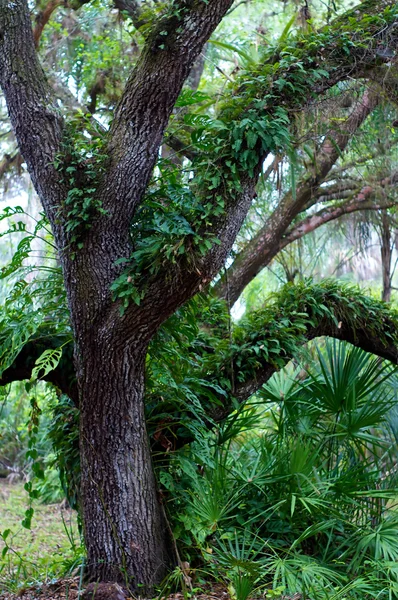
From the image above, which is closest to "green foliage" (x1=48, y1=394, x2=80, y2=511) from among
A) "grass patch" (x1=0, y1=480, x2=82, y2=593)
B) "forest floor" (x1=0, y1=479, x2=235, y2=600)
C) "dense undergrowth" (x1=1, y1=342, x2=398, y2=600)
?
"dense undergrowth" (x1=1, y1=342, x2=398, y2=600)

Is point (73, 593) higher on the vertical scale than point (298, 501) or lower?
lower

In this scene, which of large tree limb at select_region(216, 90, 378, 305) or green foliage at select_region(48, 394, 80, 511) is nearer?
green foliage at select_region(48, 394, 80, 511)

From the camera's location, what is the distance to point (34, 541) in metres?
9.18

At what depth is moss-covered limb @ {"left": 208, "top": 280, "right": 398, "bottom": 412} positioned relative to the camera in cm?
505

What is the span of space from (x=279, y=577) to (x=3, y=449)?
35.0ft

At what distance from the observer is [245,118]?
13.5 feet

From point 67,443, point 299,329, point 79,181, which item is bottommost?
point 67,443

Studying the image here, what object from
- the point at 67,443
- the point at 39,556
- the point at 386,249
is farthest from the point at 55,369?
the point at 386,249

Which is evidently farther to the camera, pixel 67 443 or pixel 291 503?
pixel 67 443

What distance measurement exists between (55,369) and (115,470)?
94cm

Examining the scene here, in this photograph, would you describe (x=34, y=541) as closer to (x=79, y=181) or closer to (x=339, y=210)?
(x=339, y=210)

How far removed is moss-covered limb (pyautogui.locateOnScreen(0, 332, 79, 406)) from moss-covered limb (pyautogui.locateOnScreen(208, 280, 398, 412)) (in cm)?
105

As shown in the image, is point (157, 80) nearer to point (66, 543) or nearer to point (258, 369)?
point (258, 369)

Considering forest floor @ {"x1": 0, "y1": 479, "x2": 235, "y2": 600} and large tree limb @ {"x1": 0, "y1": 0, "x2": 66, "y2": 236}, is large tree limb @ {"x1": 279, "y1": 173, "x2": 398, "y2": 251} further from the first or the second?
large tree limb @ {"x1": 0, "y1": 0, "x2": 66, "y2": 236}
